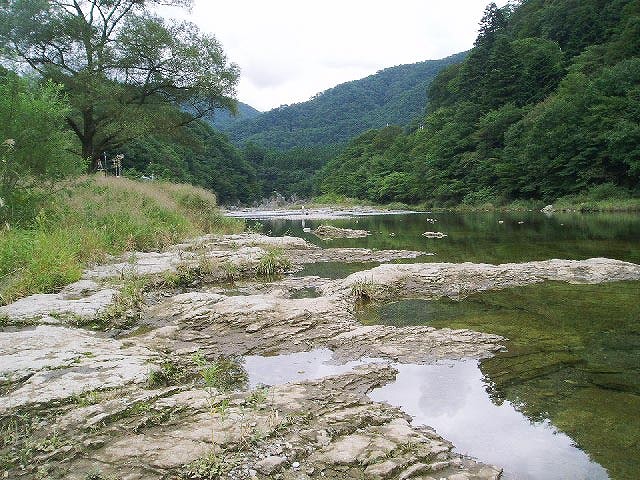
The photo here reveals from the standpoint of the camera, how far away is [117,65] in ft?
77.9

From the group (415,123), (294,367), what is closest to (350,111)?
(415,123)

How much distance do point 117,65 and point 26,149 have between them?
14.4 m

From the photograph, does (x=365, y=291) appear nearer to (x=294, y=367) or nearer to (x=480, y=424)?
(x=294, y=367)

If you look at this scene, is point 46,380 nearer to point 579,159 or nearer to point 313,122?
point 579,159

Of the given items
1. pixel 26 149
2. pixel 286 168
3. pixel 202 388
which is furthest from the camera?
pixel 286 168

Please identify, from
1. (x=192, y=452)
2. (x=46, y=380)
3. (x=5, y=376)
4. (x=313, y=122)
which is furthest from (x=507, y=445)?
(x=313, y=122)

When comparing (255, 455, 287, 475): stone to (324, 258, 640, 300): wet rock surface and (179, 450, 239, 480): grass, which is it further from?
(324, 258, 640, 300): wet rock surface

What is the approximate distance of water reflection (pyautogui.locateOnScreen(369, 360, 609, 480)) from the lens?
11.3 ft

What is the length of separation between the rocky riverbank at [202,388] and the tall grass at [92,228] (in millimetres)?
541

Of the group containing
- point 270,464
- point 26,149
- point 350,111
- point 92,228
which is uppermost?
point 350,111

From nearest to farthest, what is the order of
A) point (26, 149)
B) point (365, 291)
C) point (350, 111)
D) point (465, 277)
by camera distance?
point (365, 291), point (465, 277), point (26, 149), point (350, 111)

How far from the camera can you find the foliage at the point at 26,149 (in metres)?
10.8

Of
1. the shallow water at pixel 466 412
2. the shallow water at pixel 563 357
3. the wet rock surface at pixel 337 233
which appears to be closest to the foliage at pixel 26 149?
the shallow water at pixel 466 412

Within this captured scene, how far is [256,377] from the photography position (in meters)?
5.34
